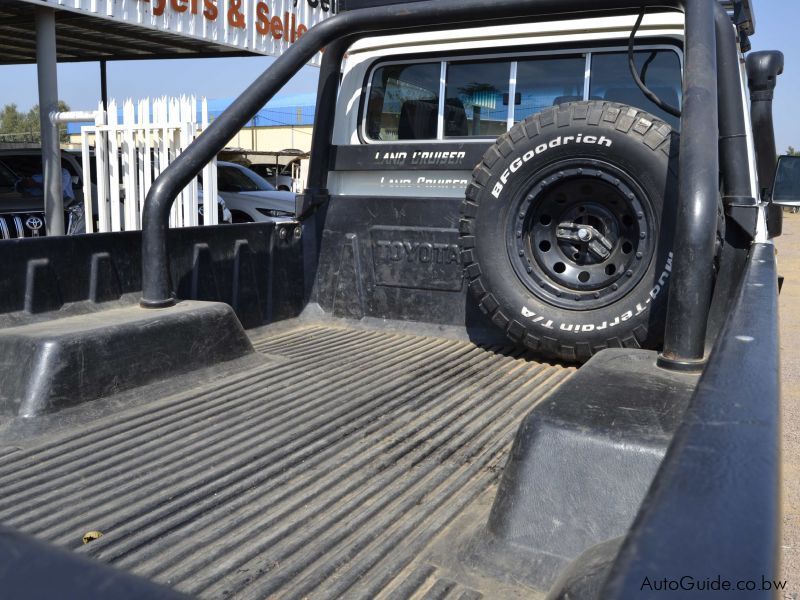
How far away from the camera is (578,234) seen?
305 cm

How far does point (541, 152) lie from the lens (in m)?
2.98

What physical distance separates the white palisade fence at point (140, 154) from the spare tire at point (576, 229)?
3697 mm

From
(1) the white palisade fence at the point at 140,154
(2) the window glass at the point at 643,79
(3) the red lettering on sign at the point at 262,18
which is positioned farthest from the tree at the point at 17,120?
(2) the window glass at the point at 643,79

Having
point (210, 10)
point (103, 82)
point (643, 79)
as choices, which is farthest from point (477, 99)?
point (103, 82)

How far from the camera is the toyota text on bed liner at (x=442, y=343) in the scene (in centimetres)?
133

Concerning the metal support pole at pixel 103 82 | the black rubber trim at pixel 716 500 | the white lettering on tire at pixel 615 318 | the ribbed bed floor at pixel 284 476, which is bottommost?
the ribbed bed floor at pixel 284 476

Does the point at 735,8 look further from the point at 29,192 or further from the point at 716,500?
the point at 29,192

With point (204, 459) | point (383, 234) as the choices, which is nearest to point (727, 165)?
point (383, 234)

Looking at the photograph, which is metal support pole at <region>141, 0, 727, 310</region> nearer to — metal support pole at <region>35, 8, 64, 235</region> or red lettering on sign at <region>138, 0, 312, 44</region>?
metal support pole at <region>35, 8, 64, 235</region>

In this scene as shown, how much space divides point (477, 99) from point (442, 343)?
1.19 metres

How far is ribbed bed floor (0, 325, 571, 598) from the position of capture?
1595 mm

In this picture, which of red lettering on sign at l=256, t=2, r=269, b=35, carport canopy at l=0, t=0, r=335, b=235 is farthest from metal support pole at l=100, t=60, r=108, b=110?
red lettering on sign at l=256, t=2, r=269, b=35

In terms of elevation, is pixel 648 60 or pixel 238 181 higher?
pixel 648 60

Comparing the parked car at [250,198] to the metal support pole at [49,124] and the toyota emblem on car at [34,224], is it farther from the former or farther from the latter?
the toyota emblem on car at [34,224]
